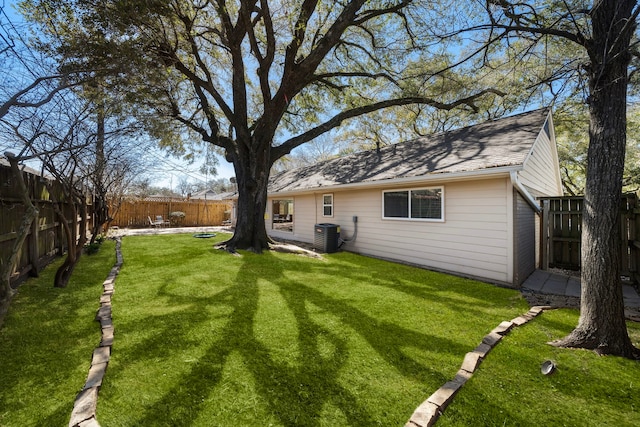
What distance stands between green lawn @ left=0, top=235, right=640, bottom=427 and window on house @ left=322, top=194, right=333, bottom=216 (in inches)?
210

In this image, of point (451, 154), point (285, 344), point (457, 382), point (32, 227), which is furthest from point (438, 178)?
point (32, 227)

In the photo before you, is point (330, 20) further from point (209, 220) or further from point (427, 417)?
point (209, 220)

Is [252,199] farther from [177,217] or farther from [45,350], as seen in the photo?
[177,217]

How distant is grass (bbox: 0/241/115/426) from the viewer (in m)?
1.91

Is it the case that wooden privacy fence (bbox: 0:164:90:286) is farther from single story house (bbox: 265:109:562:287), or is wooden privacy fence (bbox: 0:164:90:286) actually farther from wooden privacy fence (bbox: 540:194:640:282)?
wooden privacy fence (bbox: 540:194:640:282)

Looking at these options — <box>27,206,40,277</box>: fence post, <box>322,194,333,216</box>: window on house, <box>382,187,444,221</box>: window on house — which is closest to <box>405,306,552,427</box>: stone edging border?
<box>382,187,444,221</box>: window on house

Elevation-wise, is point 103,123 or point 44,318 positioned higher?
point 103,123

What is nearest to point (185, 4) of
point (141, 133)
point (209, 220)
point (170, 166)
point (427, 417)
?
point (141, 133)

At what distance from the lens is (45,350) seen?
2.64m

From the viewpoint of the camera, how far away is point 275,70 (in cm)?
1123

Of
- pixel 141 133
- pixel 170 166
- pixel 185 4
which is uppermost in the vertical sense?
pixel 185 4

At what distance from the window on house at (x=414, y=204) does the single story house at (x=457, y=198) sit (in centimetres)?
3

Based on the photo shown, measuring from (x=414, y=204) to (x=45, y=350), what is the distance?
6.99 meters

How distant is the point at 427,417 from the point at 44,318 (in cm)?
441
